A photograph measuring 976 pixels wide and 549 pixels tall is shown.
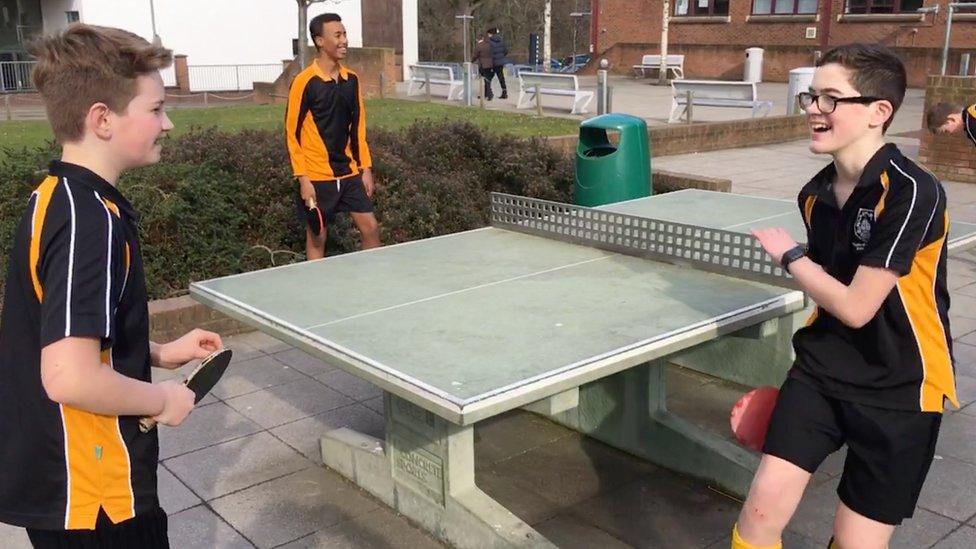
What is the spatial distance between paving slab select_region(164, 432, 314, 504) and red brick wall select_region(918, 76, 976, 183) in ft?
34.4

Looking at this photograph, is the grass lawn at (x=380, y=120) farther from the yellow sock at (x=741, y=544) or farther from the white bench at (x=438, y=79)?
the yellow sock at (x=741, y=544)

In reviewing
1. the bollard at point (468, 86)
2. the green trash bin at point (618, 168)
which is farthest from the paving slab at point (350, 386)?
the bollard at point (468, 86)

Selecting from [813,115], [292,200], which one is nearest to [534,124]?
[292,200]

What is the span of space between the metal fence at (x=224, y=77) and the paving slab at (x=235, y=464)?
27.1 metres

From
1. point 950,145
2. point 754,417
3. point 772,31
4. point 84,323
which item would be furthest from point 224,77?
point 84,323

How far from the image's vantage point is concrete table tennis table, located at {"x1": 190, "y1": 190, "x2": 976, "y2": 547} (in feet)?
9.91

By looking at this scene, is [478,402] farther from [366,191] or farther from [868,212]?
[366,191]

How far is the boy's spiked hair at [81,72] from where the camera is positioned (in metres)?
1.88

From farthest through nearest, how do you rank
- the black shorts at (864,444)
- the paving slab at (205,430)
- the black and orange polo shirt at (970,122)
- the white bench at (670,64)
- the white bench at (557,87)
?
the white bench at (670,64)
the white bench at (557,87)
the black and orange polo shirt at (970,122)
the paving slab at (205,430)
the black shorts at (864,444)

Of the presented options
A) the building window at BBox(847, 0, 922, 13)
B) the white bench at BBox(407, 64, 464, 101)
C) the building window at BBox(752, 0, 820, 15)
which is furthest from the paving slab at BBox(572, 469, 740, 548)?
the building window at BBox(752, 0, 820, 15)

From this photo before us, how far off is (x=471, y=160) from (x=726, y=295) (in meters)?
5.35

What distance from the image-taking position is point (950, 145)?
12266mm

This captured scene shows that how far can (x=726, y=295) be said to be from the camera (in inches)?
149

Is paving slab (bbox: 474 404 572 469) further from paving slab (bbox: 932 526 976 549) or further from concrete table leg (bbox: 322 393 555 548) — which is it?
paving slab (bbox: 932 526 976 549)
